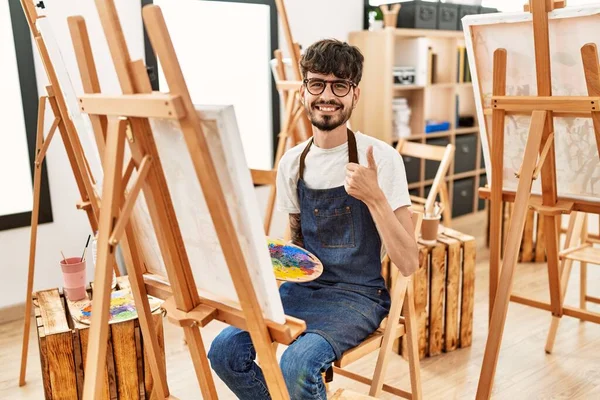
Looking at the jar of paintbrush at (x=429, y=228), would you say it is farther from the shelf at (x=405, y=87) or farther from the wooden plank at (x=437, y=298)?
the shelf at (x=405, y=87)

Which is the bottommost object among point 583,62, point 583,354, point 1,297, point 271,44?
point 583,354

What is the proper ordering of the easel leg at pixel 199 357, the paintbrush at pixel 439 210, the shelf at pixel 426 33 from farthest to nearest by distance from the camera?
the shelf at pixel 426 33, the paintbrush at pixel 439 210, the easel leg at pixel 199 357

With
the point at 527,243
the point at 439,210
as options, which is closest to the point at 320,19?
the point at 439,210

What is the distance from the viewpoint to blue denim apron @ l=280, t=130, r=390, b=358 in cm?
160

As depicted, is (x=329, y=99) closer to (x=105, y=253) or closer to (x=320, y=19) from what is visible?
(x=105, y=253)

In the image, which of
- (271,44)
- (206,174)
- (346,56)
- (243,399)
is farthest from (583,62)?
(271,44)

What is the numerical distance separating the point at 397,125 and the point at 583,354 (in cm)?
207

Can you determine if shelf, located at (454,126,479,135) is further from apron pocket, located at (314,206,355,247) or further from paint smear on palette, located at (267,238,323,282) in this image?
paint smear on palette, located at (267,238,323,282)

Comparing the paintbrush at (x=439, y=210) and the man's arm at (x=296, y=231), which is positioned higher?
the man's arm at (x=296, y=231)

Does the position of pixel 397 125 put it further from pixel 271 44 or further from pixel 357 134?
pixel 357 134

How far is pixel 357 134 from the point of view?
1699 mm

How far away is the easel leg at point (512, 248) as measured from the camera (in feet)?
5.38

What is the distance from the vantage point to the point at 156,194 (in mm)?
1157

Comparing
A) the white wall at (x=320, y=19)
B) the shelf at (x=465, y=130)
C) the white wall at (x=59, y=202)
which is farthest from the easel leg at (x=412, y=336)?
the shelf at (x=465, y=130)
